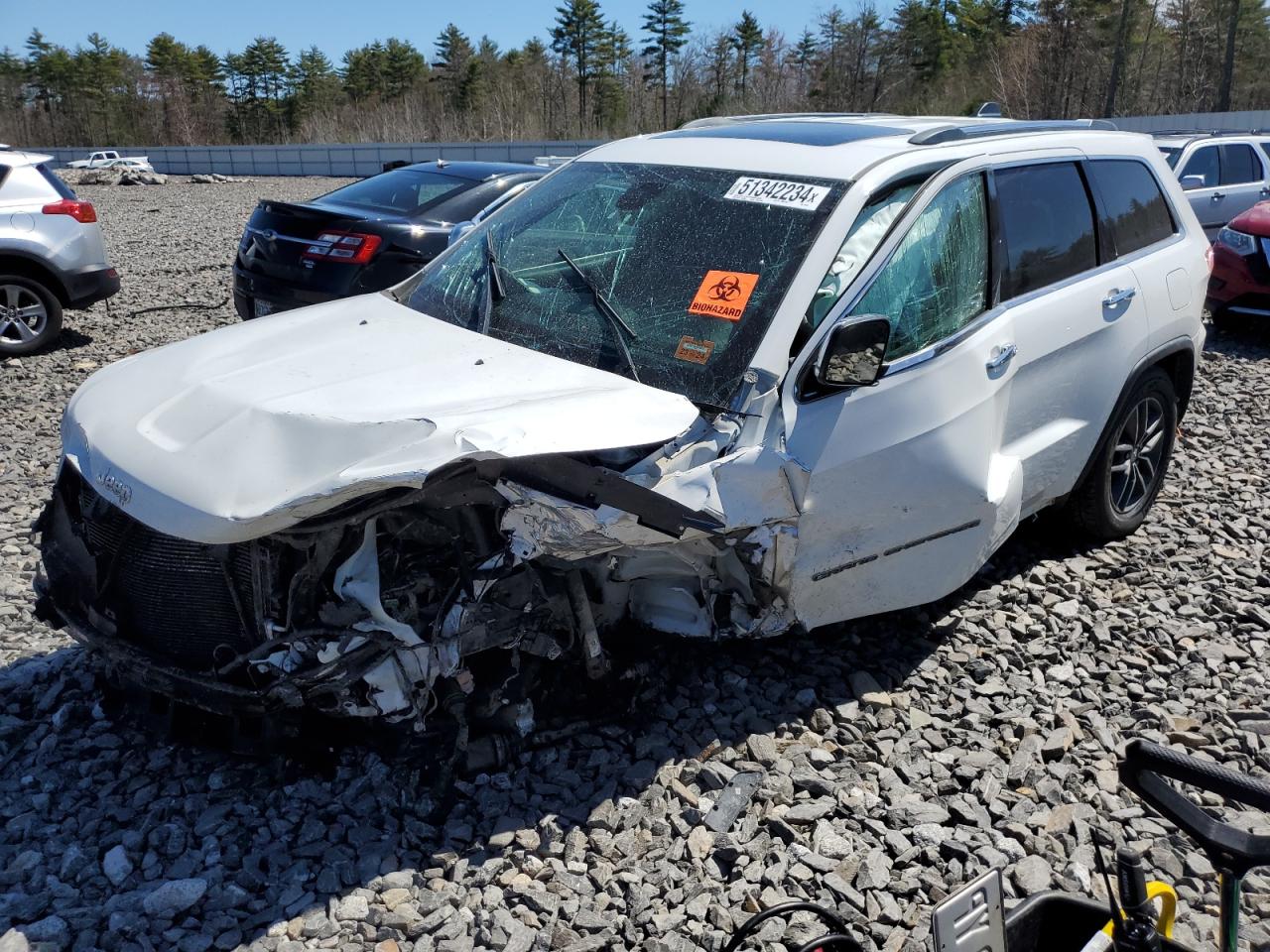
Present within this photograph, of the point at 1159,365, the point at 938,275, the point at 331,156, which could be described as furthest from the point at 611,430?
the point at 331,156

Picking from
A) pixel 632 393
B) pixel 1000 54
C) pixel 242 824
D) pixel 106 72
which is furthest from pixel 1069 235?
pixel 106 72

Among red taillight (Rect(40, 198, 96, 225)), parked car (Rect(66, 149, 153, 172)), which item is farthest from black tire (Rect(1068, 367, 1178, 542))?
parked car (Rect(66, 149, 153, 172))

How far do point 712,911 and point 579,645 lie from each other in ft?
3.20

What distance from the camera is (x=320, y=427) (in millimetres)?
2969

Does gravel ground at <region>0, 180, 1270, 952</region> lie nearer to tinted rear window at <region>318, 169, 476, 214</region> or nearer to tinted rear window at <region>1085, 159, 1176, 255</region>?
tinted rear window at <region>1085, 159, 1176, 255</region>

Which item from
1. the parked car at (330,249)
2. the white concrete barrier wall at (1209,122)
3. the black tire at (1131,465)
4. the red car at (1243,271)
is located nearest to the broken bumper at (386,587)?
the black tire at (1131,465)

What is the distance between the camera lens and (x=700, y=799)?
3348 millimetres

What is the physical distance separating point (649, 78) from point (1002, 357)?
67381 mm

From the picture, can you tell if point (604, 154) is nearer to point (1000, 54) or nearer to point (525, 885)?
point (525, 885)

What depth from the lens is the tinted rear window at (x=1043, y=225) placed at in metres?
4.20

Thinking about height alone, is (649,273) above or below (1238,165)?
above

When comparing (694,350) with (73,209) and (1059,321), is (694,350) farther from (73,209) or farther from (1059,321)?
(73,209)

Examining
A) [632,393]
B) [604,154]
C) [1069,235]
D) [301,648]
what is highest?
[604,154]

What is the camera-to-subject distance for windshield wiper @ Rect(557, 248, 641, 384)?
3.50m
